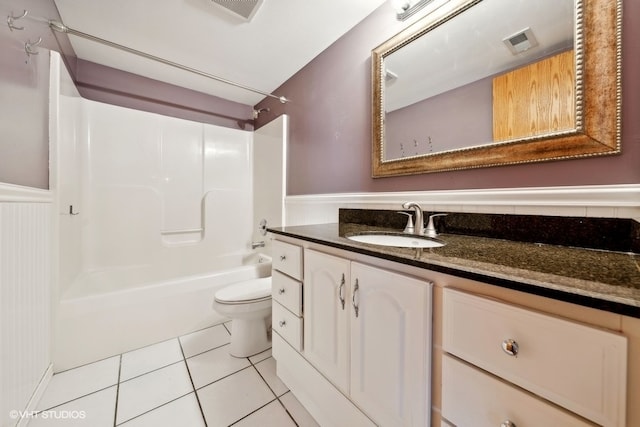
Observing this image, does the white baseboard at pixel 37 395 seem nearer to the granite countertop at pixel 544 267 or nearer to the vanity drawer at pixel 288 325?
the vanity drawer at pixel 288 325

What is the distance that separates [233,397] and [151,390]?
1.47ft

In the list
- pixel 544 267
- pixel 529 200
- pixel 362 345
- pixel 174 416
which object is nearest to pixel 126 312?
pixel 174 416

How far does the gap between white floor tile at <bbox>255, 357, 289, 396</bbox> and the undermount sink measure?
0.92m

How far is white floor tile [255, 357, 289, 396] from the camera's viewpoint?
1.23 meters

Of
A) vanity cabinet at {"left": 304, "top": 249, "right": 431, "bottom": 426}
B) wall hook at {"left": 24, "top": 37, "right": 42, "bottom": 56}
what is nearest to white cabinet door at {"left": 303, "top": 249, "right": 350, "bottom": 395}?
vanity cabinet at {"left": 304, "top": 249, "right": 431, "bottom": 426}

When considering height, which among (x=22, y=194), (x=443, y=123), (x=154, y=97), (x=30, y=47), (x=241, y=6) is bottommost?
(x=22, y=194)

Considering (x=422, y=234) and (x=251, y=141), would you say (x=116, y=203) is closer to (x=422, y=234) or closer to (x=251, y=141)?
(x=251, y=141)

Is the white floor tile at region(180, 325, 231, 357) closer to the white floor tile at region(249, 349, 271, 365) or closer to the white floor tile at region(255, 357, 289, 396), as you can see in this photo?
the white floor tile at region(249, 349, 271, 365)

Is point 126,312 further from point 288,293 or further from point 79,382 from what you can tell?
point 288,293

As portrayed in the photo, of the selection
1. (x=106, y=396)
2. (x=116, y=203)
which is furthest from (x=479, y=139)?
(x=116, y=203)

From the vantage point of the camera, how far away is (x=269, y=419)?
1056 mm

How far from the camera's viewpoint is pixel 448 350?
57 centimetres

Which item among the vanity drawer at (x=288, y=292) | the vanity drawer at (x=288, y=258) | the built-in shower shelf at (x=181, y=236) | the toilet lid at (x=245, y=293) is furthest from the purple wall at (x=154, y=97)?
the vanity drawer at (x=288, y=292)

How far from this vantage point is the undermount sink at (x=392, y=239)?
1.04 meters
